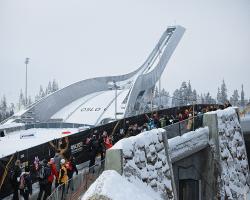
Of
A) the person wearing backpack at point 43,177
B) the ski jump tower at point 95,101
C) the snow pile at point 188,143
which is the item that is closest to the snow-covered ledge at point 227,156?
the snow pile at point 188,143

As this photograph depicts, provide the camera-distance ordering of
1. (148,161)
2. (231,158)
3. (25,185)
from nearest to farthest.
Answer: (148,161), (25,185), (231,158)

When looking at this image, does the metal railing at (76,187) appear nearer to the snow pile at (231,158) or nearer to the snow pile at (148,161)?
the snow pile at (148,161)

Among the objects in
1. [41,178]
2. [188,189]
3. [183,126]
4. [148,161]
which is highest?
[183,126]

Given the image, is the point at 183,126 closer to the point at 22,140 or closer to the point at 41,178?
the point at 41,178

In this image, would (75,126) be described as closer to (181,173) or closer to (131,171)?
(181,173)

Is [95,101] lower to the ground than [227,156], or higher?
higher

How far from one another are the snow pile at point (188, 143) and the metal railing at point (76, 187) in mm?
4296

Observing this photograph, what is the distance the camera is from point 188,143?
17953 millimetres

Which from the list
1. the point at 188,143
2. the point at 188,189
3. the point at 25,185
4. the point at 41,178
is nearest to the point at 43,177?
the point at 41,178

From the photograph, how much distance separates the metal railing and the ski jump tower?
97.6 feet

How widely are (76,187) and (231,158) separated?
10824 mm

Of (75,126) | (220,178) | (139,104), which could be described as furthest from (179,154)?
(139,104)

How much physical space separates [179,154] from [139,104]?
155 ft

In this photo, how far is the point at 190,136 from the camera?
59.8 feet
